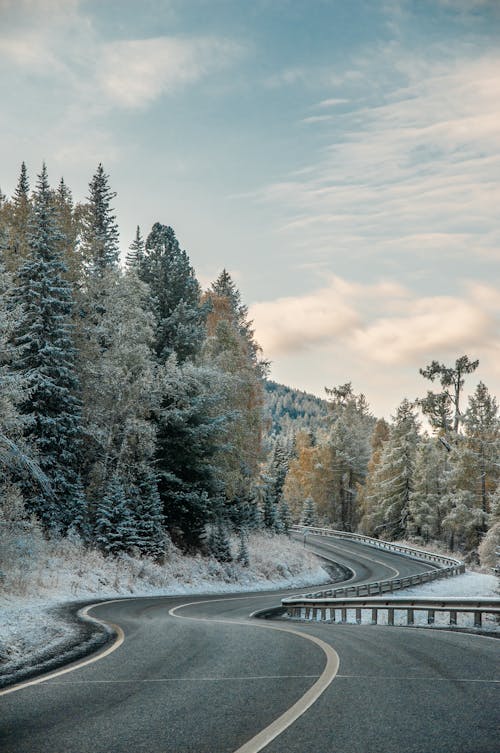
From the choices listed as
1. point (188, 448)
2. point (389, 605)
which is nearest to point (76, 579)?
point (188, 448)

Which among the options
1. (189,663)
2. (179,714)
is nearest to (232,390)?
(189,663)

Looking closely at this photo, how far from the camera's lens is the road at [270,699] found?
4.86 m

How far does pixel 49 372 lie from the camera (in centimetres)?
2988

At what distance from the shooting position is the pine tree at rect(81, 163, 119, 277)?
40531 millimetres

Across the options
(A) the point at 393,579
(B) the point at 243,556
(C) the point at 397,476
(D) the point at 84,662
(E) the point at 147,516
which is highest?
(C) the point at 397,476

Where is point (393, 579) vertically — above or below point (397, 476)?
below

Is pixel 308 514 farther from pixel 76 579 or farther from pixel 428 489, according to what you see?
pixel 76 579

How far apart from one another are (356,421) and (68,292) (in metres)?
66.2

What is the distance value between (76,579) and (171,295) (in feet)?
70.0

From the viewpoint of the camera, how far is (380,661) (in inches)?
327

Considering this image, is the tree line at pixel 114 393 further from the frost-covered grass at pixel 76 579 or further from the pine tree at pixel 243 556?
the pine tree at pixel 243 556

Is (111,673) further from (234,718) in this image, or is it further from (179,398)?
(179,398)

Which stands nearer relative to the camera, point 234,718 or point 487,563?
point 234,718

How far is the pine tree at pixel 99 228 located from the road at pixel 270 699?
3296 centimetres
